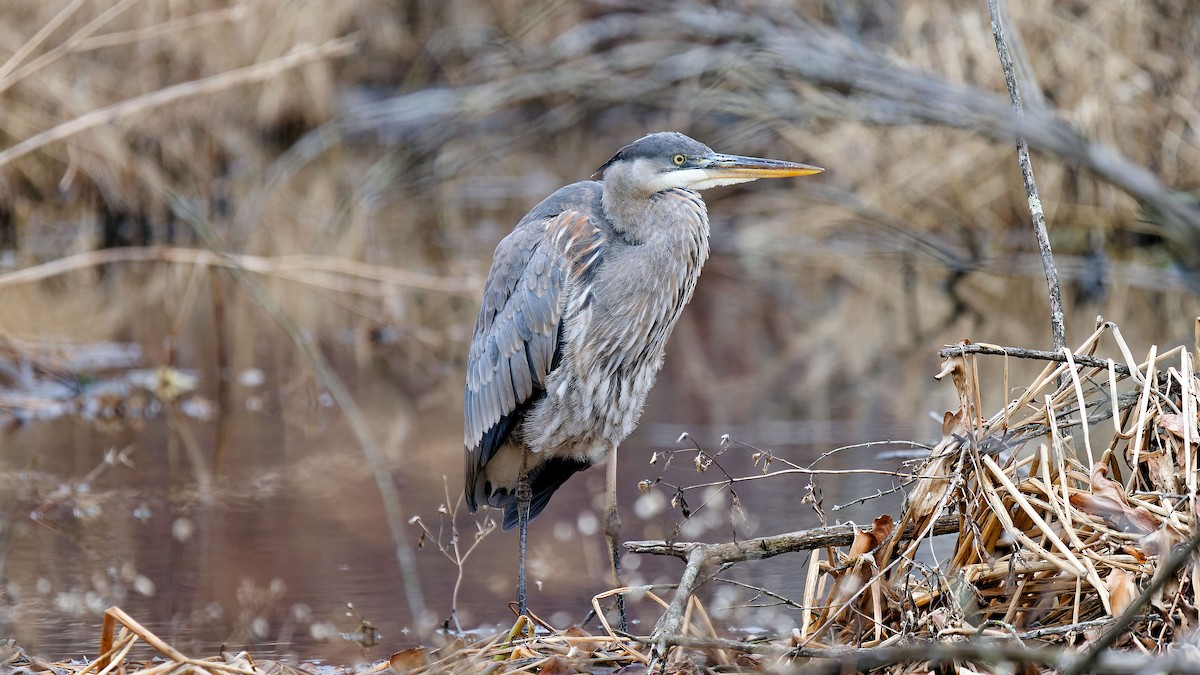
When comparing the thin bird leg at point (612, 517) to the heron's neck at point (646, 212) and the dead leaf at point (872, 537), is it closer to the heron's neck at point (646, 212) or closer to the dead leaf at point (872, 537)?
the heron's neck at point (646, 212)

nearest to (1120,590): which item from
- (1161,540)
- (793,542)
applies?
(1161,540)

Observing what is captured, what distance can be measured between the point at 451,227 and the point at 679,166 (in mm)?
8751

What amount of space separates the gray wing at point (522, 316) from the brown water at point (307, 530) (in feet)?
1.00

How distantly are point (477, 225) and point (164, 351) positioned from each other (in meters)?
5.01

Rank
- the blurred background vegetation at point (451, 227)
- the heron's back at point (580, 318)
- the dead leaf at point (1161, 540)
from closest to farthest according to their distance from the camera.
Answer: the dead leaf at point (1161, 540) → the heron's back at point (580, 318) → the blurred background vegetation at point (451, 227)

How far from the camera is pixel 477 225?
12922 millimetres

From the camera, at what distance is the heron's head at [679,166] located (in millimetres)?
4250

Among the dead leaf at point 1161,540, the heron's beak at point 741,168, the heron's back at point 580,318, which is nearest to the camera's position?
the dead leaf at point 1161,540

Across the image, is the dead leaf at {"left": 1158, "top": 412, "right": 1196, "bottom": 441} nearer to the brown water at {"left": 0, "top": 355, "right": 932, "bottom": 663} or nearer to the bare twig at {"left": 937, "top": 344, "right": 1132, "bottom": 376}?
the bare twig at {"left": 937, "top": 344, "right": 1132, "bottom": 376}

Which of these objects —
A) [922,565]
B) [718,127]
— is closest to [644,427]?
[922,565]

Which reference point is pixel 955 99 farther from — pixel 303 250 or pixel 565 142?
pixel 565 142

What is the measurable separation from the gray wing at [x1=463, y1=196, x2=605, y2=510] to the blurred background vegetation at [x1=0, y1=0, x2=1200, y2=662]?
16.3 inches

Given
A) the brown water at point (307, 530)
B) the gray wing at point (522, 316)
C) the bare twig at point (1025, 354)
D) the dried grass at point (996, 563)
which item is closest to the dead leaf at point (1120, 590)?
the dried grass at point (996, 563)

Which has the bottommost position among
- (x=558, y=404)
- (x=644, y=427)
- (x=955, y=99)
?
(x=644, y=427)
